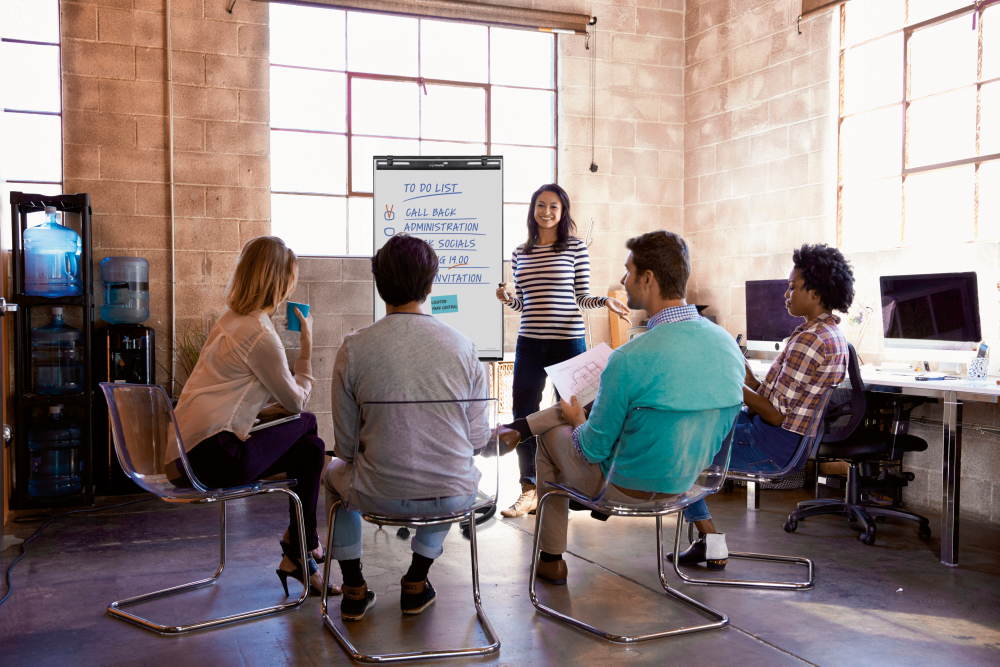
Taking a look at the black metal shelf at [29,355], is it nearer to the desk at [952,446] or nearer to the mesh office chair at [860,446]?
the mesh office chair at [860,446]

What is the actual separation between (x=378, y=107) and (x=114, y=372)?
2437 mm

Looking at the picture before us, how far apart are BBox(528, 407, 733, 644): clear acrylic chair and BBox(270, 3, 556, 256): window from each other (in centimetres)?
333

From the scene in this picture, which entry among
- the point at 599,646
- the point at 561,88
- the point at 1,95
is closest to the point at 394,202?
the point at 1,95

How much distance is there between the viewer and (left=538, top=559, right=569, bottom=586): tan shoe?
2.81 m

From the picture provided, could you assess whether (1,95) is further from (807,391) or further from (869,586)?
(869,586)

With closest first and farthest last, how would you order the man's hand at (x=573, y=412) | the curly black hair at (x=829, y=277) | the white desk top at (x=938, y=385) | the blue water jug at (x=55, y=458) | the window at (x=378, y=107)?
the man's hand at (x=573, y=412)
the curly black hair at (x=829, y=277)
the white desk top at (x=938, y=385)
the blue water jug at (x=55, y=458)
the window at (x=378, y=107)

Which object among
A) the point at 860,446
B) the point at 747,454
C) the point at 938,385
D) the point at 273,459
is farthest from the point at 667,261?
the point at 860,446

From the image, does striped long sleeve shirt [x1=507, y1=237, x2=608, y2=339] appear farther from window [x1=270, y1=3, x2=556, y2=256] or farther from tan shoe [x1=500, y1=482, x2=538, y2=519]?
window [x1=270, y1=3, x2=556, y2=256]

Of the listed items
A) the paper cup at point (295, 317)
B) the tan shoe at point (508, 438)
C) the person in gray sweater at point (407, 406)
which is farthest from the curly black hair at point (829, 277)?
the paper cup at point (295, 317)

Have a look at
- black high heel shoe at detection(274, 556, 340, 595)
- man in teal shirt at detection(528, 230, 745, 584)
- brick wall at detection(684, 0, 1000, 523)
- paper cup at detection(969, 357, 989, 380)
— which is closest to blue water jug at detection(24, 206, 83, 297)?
black high heel shoe at detection(274, 556, 340, 595)

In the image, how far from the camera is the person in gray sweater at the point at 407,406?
2.14 meters

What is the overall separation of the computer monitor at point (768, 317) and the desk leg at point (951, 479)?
1384 millimetres

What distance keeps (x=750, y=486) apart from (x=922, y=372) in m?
1.02

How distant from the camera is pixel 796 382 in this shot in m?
2.80
